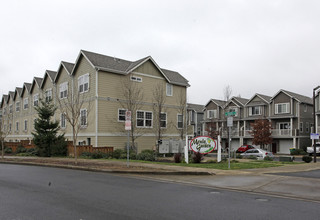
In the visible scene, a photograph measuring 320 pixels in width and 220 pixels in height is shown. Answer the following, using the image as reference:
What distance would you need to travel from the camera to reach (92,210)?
751 cm

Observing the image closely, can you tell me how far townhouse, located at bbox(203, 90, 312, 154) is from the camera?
45.9 meters

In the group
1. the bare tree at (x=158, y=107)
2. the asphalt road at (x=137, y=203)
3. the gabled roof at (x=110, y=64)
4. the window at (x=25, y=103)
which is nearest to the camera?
the asphalt road at (x=137, y=203)

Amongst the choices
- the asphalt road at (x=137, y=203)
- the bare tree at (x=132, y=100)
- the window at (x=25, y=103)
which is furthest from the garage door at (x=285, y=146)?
the asphalt road at (x=137, y=203)

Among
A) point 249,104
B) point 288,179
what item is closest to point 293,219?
point 288,179

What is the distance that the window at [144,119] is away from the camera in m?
31.6

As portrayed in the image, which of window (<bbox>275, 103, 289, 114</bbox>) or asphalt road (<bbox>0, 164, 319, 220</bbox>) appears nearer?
asphalt road (<bbox>0, 164, 319, 220</bbox>)

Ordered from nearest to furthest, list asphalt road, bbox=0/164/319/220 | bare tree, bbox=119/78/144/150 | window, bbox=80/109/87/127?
asphalt road, bbox=0/164/319/220 → window, bbox=80/109/87/127 → bare tree, bbox=119/78/144/150

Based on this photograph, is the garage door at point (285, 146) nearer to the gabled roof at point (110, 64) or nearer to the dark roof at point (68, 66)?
the gabled roof at point (110, 64)

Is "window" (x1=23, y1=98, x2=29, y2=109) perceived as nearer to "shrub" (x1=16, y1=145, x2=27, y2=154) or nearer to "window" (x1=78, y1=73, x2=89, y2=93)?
"shrub" (x1=16, y1=145, x2=27, y2=154)

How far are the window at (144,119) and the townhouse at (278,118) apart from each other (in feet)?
47.8

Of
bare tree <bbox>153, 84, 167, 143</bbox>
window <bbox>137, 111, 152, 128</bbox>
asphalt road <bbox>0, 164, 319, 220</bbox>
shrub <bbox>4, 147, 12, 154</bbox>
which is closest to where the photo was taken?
asphalt road <bbox>0, 164, 319, 220</bbox>

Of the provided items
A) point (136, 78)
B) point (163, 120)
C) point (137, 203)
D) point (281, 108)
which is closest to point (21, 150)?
point (136, 78)

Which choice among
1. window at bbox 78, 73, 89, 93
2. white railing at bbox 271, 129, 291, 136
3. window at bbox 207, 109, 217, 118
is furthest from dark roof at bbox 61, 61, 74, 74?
white railing at bbox 271, 129, 291, 136

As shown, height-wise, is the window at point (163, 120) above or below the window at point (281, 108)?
below
